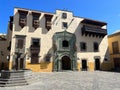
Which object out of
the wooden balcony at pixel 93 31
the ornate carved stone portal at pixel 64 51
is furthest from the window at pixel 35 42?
the wooden balcony at pixel 93 31

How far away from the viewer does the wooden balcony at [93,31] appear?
25.7m

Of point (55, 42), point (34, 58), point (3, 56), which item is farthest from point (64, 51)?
point (3, 56)

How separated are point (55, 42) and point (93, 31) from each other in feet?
27.2

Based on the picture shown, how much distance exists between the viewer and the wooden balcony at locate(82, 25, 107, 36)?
25734 millimetres

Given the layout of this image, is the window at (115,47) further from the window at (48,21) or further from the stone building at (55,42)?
the window at (48,21)

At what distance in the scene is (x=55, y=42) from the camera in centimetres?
2384

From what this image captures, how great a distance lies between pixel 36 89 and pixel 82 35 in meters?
18.7

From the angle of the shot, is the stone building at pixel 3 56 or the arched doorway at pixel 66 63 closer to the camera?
the stone building at pixel 3 56

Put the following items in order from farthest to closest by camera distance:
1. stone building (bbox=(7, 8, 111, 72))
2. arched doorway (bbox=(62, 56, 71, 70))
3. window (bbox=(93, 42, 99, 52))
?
window (bbox=(93, 42, 99, 52))
arched doorway (bbox=(62, 56, 71, 70))
stone building (bbox=(7, 8, 111, 72))

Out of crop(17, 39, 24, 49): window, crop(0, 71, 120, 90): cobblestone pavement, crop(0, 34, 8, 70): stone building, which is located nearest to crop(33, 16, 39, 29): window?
crop(17, 39, 24, 49): window

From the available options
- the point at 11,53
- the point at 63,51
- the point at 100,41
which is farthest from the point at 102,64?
the point at 11,53

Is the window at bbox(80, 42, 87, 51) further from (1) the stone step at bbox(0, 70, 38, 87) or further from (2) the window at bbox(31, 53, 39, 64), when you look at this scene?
(1) the stone step at bbox(0, 70, 38, 87)

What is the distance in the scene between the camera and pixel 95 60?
26.6 metres

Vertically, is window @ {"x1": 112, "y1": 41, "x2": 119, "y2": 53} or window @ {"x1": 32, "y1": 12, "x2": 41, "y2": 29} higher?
window @ {"x1": 32, "y1": 12, "x2": 41, "y2": 29}
